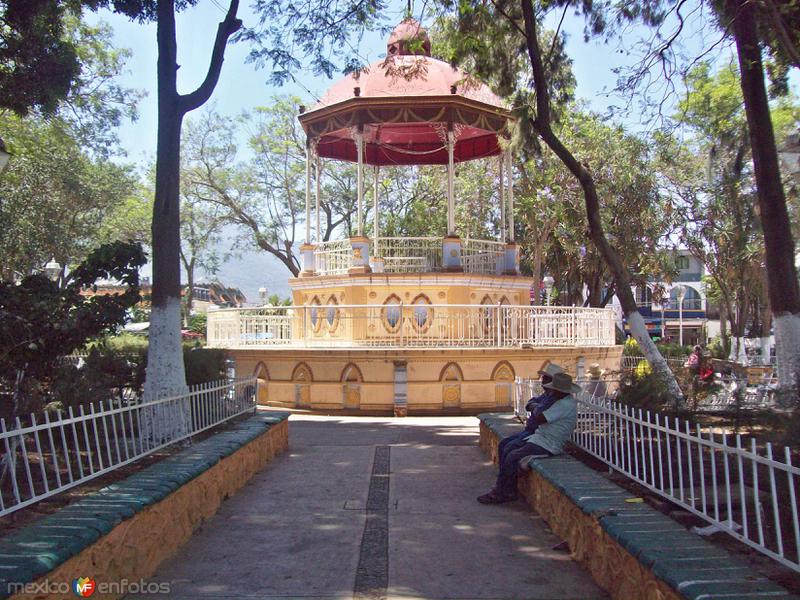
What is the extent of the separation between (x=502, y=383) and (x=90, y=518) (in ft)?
37.8

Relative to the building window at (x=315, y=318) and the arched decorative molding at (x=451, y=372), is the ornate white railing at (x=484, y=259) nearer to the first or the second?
the building window at (x=315, y=318)

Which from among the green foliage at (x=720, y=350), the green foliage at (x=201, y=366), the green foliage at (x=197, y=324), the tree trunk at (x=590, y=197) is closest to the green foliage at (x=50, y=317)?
the green foliage at (x=201, y=366)

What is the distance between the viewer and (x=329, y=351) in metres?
14.4

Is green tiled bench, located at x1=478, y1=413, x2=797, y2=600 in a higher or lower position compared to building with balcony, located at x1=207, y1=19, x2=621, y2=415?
lower

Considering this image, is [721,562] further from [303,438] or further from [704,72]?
[704,72]

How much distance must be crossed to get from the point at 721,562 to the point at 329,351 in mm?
11296

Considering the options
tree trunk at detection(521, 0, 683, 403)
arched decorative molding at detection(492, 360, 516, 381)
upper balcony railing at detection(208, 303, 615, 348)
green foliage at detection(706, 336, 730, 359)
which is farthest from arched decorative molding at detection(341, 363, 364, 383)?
green foliage at detection(706, 336, 730, 359)

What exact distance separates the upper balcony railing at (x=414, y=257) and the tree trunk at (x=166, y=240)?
31.6 feet

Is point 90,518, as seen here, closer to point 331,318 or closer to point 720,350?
point 331,318

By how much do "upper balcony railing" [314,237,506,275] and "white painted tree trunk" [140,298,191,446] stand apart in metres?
10.0

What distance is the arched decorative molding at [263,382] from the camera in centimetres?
1563

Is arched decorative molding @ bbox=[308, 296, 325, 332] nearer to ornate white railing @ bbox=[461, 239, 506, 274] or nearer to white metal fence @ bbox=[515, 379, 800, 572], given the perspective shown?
ornate white railing @ bbox=[461, 239, 506, 274]

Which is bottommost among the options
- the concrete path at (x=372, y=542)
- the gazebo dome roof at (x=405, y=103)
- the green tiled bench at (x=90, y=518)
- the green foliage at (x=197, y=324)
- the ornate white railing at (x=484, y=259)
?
the concrete path at (x=372, y=542)

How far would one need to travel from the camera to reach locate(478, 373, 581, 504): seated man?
6.70 meters
